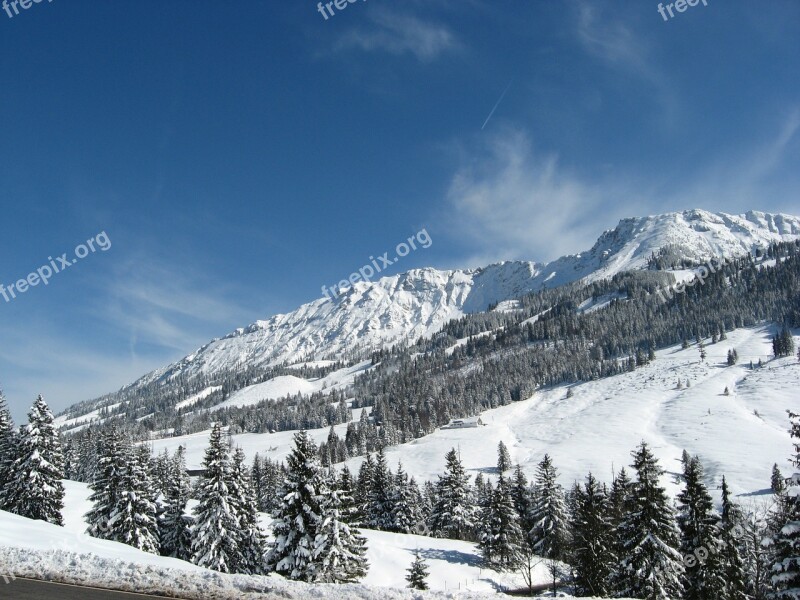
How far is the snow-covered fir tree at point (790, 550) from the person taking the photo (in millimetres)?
20578

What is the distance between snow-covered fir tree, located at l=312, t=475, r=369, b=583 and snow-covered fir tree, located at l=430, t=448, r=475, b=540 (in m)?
38.0

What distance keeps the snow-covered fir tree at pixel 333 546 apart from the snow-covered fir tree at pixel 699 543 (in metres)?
20.5

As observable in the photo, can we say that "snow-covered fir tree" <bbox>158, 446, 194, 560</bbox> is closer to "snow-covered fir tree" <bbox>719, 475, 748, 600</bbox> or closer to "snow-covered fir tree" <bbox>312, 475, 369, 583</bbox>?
"snow-covered fir tree" <bbox>312, 475, 369, 583</bbox>

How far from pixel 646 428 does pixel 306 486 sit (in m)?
128

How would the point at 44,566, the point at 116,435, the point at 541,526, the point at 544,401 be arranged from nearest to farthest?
the point at 44,566
the point at 116,435
the point at 541,526
the point at 544,401

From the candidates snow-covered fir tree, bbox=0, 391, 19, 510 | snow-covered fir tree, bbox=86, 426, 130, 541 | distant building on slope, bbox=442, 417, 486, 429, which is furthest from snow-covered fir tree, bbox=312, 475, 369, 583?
distant building on slope, bbox=442, 417, 486, 429

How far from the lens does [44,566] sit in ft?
48.8

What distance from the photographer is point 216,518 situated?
118ft

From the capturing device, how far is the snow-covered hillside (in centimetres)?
10569

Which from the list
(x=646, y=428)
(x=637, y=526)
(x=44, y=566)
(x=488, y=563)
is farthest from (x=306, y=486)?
(x=646, y=428)

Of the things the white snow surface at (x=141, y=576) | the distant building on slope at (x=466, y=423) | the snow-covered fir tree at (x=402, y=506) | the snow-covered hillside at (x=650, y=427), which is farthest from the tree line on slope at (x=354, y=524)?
the distant building on slope at (x=466, y=423)

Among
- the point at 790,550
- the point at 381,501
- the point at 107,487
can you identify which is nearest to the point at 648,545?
the point at 790,550

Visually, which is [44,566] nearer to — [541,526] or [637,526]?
[637,526]

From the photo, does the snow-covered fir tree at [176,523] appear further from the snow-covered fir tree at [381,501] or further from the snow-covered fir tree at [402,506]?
the snow-covered fir tree at [402,506]
